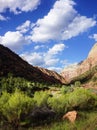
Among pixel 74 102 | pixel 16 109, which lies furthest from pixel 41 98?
pixel 16 109

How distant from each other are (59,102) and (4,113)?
871 centimetres

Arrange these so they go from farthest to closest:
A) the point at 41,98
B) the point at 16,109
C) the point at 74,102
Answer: the point at 74,102
the point at 41,98
the point at 16,109

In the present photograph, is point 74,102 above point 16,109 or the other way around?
above

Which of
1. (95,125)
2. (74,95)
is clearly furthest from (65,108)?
(95,125)

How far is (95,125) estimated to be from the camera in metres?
16.9

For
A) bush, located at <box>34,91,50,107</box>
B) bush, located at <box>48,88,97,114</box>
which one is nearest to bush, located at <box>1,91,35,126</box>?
bush, located at <box>34,91,50,107</box>

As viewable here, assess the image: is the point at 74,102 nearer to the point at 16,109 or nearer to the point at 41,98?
the point at 41,98

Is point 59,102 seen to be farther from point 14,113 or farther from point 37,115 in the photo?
A: point 14,113

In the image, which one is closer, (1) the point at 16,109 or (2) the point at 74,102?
(1) the point at 16,109

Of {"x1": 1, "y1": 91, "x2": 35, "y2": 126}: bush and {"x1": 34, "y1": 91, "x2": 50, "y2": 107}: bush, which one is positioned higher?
{"x1": 34, "y1": 91, "x2": 50, "y2": 107}: bush

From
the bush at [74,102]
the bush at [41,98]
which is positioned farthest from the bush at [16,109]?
the bush at [74,102]

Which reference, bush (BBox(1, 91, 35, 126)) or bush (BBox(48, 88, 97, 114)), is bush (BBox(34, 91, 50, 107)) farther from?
bush (BBox(1, 91, 35, 126))

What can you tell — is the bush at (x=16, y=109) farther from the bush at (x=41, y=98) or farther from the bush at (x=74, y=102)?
the bush at (x=74, y=102)

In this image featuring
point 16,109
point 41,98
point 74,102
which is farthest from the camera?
point 74,102
